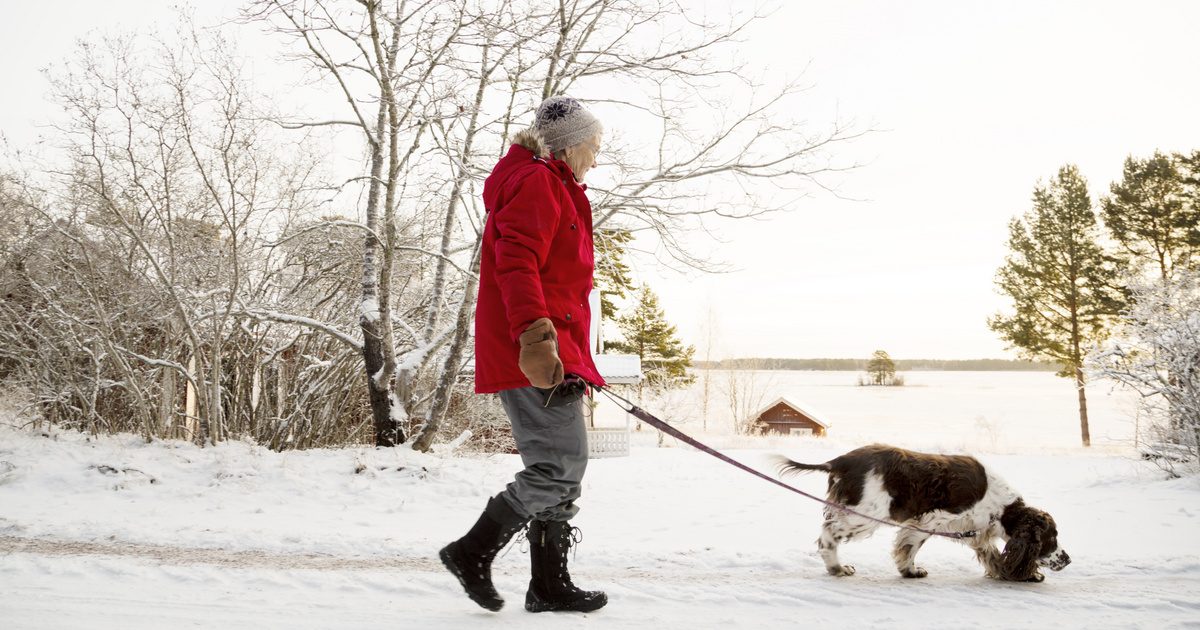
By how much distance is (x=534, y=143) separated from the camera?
9.34 feet

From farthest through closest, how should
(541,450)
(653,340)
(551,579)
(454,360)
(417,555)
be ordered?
(653,340) < (454,360) < (417,555) < (551,579) < (541,450)

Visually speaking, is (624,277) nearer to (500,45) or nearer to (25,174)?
(500,45)

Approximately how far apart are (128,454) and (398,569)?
4.57 metres

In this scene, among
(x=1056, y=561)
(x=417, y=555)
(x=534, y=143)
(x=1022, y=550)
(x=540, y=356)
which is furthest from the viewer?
(x=417, y=555)

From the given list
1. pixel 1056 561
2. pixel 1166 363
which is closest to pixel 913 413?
pixel 1166 363

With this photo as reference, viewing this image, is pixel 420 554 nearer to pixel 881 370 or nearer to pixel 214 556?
pixel 214 556

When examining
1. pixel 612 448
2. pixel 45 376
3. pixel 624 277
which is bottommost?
pixel 612 448

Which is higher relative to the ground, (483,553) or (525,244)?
(525,244)

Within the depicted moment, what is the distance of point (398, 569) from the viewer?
3.41 m

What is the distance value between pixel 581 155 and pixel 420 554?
7.48 feet

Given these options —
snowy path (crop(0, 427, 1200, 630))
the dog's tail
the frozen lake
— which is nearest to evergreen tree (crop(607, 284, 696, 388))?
the frozen lake

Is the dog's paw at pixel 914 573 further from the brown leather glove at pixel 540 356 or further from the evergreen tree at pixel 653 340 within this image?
the evergreen tree at pixel 653 340

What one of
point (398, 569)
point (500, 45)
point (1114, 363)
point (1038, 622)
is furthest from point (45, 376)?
point (1114, 363)

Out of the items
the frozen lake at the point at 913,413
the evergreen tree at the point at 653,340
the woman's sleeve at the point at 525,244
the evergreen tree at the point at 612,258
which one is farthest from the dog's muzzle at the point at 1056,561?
the evergreen tree at the point at 653,340
